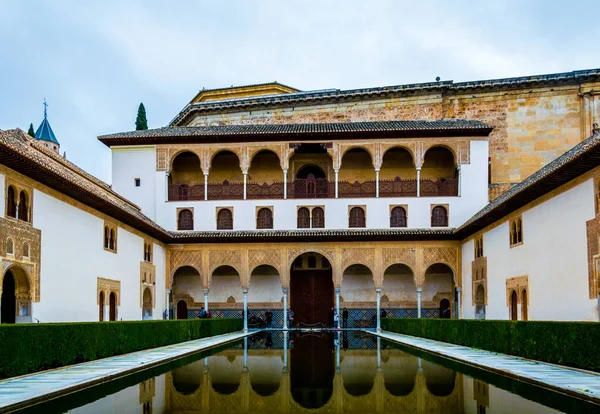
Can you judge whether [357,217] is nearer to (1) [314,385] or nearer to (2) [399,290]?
(2) [399,290]

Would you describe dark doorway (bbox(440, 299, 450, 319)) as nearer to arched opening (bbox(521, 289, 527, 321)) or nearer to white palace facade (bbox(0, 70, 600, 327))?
white palace facade (bbox(0, 70, 600, 327))

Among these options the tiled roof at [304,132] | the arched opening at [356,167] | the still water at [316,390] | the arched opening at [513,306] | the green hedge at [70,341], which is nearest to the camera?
the still water at [316,390]

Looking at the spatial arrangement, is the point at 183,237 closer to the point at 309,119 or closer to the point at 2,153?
the point at 309,119

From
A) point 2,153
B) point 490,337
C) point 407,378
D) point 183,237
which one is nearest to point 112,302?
point 183,237

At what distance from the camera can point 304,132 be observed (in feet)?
102

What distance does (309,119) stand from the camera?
3962cm

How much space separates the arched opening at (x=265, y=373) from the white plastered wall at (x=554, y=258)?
7.24m

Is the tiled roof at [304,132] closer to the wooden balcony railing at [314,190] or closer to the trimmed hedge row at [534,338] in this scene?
the wooden balcony railing at [314,190]

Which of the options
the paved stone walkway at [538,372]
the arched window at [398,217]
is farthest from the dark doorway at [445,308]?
the paved stone walkway at [538,372]

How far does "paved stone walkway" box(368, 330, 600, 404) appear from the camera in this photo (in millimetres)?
9094

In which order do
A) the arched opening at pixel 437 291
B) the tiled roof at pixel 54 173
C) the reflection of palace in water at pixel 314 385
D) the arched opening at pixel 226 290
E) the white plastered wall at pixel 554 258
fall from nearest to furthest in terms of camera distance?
the reflection of palace in water at pixel 314 385 → the tiled roof at pixel 54 173 → the white plastered wall at pixel 554 258 → the arched opening at pixel 437 291 → the arched opening at pixel 226 290

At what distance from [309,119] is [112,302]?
1891 cm

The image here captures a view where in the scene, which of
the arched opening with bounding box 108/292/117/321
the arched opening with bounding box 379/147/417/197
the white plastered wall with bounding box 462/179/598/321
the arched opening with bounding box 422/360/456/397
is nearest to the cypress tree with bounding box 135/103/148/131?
the arched opening with bounding box 379/147/417/197

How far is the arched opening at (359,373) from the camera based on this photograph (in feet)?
31.9
